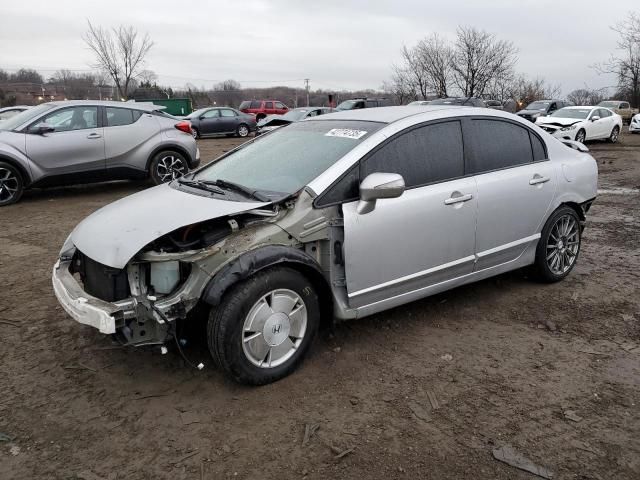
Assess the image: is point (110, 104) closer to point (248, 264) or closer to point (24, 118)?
point (24, 118)

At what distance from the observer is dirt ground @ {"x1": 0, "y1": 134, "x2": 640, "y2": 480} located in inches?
99.3

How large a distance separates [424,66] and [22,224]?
37.7 metres

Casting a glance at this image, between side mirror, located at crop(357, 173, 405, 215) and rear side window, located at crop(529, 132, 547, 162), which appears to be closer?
side mirror, located at crop(357, 173, 405, 215)

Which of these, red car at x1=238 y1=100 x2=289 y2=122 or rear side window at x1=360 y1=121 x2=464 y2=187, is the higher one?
red car at x1=238 y1=100 x2=289 y2=122

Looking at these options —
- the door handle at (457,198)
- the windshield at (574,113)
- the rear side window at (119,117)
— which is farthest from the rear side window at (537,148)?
the windshield at (574,113)

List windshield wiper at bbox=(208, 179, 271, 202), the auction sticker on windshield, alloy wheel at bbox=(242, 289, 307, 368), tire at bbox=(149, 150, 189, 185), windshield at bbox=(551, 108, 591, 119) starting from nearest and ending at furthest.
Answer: alloy wheel at bbox=(242, 289, 307, 368)
windshield wiper at bbox=(208, 179, 271, 202)
the auction sticker on windshield
tire at bbox=(149, 150, 189, 185)
windshield at bbox=(551, 108, 591, 119)

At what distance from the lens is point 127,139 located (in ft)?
28.7

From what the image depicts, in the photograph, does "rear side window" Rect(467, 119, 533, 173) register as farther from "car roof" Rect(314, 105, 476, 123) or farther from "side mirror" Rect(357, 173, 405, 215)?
"side mirror" Rect(357, 173, 405, 215)

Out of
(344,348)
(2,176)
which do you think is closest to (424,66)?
(2,176)

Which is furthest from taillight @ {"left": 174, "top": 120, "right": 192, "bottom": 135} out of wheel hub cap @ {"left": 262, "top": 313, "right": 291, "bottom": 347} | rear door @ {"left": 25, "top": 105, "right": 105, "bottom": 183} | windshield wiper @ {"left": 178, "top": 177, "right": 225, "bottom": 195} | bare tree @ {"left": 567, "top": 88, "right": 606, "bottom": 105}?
bare tree @ {"left": 567, "top": 88, "right": 606, "bottom": 105}

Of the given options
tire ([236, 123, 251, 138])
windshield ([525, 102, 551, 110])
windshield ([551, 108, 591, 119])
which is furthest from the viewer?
windshield ([525, 102, 551, 110])

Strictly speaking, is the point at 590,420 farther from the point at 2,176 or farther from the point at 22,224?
the point at 2,176

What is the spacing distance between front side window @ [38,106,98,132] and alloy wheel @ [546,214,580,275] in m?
7.21

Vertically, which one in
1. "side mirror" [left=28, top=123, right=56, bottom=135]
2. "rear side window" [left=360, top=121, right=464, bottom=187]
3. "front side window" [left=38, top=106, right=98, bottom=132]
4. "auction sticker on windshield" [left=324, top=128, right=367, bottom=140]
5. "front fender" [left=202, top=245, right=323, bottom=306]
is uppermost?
"front side window" [left=38, top=106, right=98, bottom=132]
